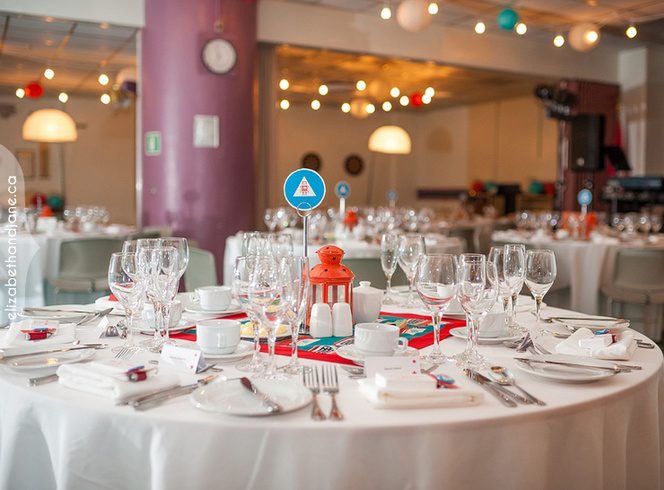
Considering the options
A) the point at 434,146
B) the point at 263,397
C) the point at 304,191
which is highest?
the point at 434,146

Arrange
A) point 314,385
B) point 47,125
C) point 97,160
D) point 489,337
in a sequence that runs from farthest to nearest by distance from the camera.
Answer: point 97,160 → point 47,125 → point 489,337 → point 314,385

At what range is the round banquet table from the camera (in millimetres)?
1195

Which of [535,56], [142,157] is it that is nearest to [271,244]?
[142,157]

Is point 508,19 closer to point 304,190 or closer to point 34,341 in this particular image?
point 304,190

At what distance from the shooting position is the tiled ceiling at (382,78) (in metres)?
10.0

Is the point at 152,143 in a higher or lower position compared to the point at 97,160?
lower

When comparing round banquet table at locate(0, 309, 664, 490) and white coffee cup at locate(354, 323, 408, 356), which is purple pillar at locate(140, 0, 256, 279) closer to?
white coffee cup at locate(354, 323, 408, 356)

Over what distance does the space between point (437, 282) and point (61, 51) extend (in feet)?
32.4

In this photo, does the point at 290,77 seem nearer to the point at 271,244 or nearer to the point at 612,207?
the point at 612,207

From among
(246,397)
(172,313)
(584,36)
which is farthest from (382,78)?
(246,397)

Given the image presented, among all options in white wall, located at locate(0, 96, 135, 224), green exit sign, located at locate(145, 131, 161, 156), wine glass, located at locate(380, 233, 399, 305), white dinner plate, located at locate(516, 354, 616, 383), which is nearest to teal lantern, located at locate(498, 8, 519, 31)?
green exit sign, located at locate(145, 131, 161, 156)

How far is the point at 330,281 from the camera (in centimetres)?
193

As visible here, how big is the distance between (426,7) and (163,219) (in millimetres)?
3334

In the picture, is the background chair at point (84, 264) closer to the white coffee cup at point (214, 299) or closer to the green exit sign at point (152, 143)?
the green exit sign at point (152, 143)
